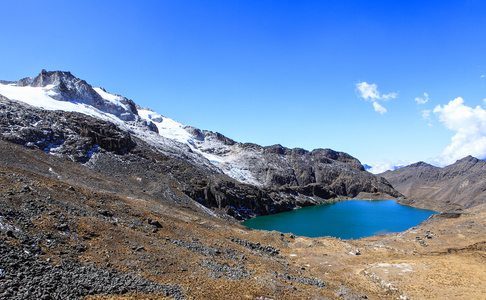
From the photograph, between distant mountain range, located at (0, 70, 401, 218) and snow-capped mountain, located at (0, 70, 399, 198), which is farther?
snow-capped mountain, located at (0, 70, 399, 198)

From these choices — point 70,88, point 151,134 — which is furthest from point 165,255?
point 70,88

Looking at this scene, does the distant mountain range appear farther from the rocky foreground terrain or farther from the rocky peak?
the rocky foreground terrain

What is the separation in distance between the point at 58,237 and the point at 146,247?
6088 mm

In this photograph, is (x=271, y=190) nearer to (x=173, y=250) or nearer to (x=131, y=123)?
(x=131, y=123)

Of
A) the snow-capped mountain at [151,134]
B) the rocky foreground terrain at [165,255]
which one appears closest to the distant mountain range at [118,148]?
the snow-capped mountain at [151,134]

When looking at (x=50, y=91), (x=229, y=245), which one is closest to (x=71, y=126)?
(x=50, y=91)

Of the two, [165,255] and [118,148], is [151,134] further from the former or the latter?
[165,255]

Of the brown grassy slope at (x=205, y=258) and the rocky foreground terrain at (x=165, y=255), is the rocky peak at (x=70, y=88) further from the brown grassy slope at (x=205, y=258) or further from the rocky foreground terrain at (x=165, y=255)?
the brown grassy slope at (x=205, y=258)

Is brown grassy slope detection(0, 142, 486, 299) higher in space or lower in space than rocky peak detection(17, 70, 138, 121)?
lower

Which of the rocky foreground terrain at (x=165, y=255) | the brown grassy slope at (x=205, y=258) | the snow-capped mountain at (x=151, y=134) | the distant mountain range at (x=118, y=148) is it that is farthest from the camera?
the snow-capped mountain at (x=151, y=134)

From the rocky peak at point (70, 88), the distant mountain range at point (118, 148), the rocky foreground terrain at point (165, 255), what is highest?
the rocky peak at point (70, 88)

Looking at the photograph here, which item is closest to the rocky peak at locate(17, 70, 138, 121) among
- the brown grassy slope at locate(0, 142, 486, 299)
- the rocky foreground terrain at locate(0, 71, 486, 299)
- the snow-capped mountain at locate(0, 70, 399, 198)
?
the snow-capped mountain at locate(0, 70, 399, 198)

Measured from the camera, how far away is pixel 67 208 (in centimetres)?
2258

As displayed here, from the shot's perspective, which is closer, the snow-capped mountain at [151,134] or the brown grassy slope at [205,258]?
the brown grassy slope at [205,258]
